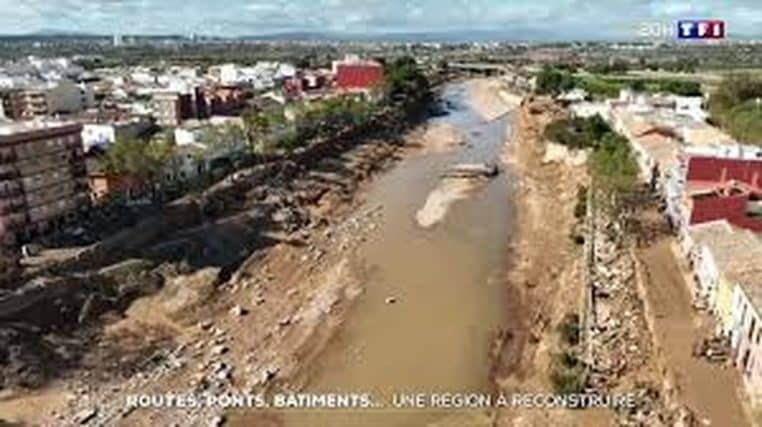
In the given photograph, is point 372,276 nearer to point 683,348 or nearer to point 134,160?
point 134,160

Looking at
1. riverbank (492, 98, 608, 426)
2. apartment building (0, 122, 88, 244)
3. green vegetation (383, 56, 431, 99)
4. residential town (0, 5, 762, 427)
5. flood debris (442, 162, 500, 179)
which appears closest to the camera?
residential town (0, 5, 762, 427)

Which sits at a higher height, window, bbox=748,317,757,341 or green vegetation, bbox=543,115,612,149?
green vegetation, bbox=543,115,612,149

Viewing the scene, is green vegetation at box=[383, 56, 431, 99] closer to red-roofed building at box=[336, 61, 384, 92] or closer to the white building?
red-roofed building at box=[336, 61, 384, 92]

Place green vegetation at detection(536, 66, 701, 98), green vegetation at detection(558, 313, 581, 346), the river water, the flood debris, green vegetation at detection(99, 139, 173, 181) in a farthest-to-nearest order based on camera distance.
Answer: green vegetation at detection(536, 66, 701, 98)
the flood debris
green vegetation at detection(99, 139, 173, 181)
green vegetation at detection(558, 313, 581, 346)
the river water

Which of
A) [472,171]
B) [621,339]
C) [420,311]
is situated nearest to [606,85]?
[472,171]

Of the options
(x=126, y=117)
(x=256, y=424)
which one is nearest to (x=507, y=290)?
(x=256, y=424)

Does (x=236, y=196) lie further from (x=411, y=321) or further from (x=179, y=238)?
(x=411, y=321)

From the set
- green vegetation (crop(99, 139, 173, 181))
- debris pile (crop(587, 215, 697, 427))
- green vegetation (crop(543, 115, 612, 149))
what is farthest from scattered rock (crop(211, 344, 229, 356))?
green vegetation (crop(543, 115, 612, 149))
